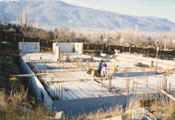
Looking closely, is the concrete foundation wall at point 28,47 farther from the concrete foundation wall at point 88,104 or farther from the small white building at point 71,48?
the concrete foundation wall at point 88,104

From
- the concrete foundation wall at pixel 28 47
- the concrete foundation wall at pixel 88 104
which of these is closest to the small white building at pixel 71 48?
the concrete foundation wall at pixel 28 47

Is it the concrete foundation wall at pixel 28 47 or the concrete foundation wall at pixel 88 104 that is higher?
the concrete foundation wall at pixel 28 47

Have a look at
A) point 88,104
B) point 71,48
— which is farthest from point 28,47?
point 88,104

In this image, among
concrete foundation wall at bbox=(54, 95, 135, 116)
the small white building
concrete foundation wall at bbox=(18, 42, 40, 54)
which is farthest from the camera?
the small white building

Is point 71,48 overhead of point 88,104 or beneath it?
overhead

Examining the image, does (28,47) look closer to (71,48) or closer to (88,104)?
(71,48)

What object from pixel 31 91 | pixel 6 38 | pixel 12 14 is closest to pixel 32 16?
pixel 12 14

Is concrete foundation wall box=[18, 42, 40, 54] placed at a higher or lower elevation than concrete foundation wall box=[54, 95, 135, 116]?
higher

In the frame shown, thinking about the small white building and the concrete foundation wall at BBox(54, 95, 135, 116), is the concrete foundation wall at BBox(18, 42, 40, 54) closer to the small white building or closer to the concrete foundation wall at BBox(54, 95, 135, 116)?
the small white building

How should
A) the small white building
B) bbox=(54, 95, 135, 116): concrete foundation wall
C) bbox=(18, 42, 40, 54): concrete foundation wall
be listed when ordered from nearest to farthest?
bbox=(54, 95, 135, 116): concrete foundation wall → bbox=(18, 42, 40, 54): concrete foundation wall → the small white building

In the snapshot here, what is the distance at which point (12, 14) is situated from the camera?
174 meters

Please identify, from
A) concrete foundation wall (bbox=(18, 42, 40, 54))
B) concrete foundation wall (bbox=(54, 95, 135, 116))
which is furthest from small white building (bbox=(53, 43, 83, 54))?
concrete foundation wall (bbox=(54, 95, 135, 116))

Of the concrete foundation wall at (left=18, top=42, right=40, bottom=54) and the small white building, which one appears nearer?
the concrete foundation wall at (left=18, top=42, right=40, bottom=54)

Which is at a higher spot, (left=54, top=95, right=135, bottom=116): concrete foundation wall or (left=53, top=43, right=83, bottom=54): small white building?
(left=53, top=43, right=83, bottom=54): small white building
